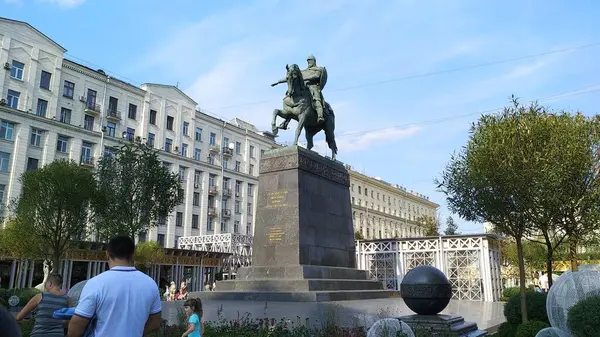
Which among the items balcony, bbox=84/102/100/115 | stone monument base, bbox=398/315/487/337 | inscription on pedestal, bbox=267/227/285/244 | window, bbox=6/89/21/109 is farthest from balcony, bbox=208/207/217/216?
stone monument base, bbox=398/315/487/337

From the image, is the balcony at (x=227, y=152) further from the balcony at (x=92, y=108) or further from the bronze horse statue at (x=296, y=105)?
the bronze horse statue at (x=296, y=105)

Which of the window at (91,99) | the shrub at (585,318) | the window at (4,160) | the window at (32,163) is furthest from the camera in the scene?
the window at (91,99)

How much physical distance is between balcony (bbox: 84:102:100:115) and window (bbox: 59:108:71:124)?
1.80 meters

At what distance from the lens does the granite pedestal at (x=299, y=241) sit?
16.1m

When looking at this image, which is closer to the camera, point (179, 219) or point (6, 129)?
point (6, 129)

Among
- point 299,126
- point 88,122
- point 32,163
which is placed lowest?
point 299,126

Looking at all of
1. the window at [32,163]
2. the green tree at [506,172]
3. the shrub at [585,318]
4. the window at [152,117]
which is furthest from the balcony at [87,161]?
the shrub at [585,318]

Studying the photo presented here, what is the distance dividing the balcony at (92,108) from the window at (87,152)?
3.58 metres

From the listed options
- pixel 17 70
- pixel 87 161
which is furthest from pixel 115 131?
pixel 17 70

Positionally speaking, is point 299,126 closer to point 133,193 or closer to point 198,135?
point 133,193

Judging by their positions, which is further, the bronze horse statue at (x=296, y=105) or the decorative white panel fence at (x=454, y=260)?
the decorative white panel fence at (x=454, y=260)

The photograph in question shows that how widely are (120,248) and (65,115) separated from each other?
52344 mm

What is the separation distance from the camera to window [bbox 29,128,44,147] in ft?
155

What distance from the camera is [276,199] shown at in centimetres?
1827
